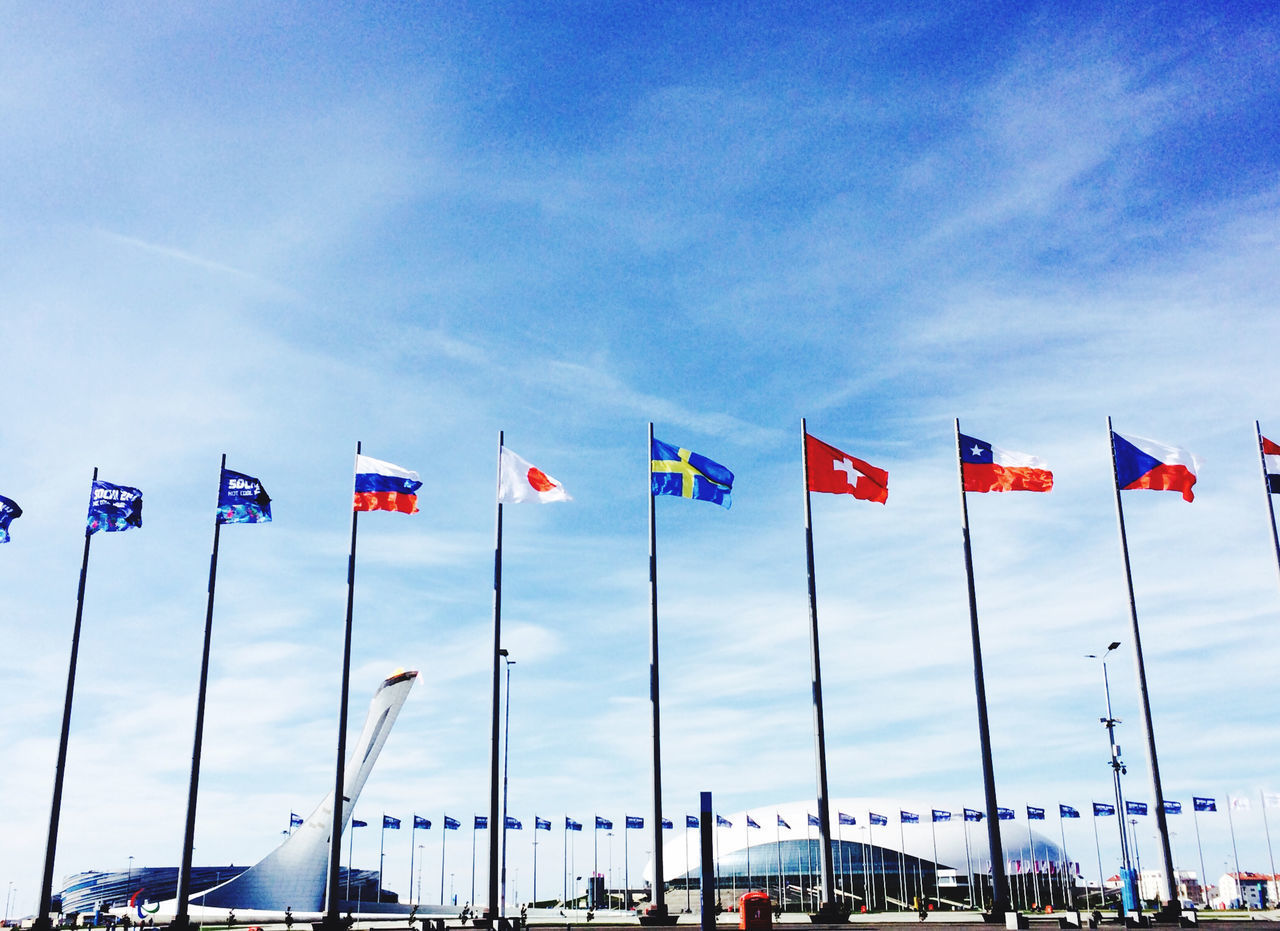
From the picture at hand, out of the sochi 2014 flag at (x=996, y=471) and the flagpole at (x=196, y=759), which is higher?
the sochi 2014 flag at (x=996, y=471)

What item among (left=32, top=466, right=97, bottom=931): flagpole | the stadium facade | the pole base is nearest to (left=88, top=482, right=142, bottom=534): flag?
(left=32, top=466, right=97, bottom=931): flagpole

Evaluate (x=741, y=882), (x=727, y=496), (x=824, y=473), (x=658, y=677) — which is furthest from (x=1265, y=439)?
(x=741, y=882)

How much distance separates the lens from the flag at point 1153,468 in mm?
38531

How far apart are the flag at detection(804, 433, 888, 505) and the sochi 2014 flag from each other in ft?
9.31

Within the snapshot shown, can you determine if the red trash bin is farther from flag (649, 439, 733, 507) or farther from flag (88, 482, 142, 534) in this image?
flag (88, 482, 142, 534)

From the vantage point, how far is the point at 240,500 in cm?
3994

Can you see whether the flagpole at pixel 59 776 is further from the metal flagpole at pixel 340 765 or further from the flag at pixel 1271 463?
the flag at pixel 1271 463

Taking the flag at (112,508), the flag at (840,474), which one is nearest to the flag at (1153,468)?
the flag at (840,474)

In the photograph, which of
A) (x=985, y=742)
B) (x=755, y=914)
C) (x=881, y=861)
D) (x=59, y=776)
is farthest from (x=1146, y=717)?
(x=881, y=861)

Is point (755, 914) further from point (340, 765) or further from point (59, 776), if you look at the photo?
point (59, 776)

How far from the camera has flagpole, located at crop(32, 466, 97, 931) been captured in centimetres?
3638

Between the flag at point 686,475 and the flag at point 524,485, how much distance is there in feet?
10.5

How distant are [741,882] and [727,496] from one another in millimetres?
119107

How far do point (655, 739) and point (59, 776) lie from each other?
19980 mm
